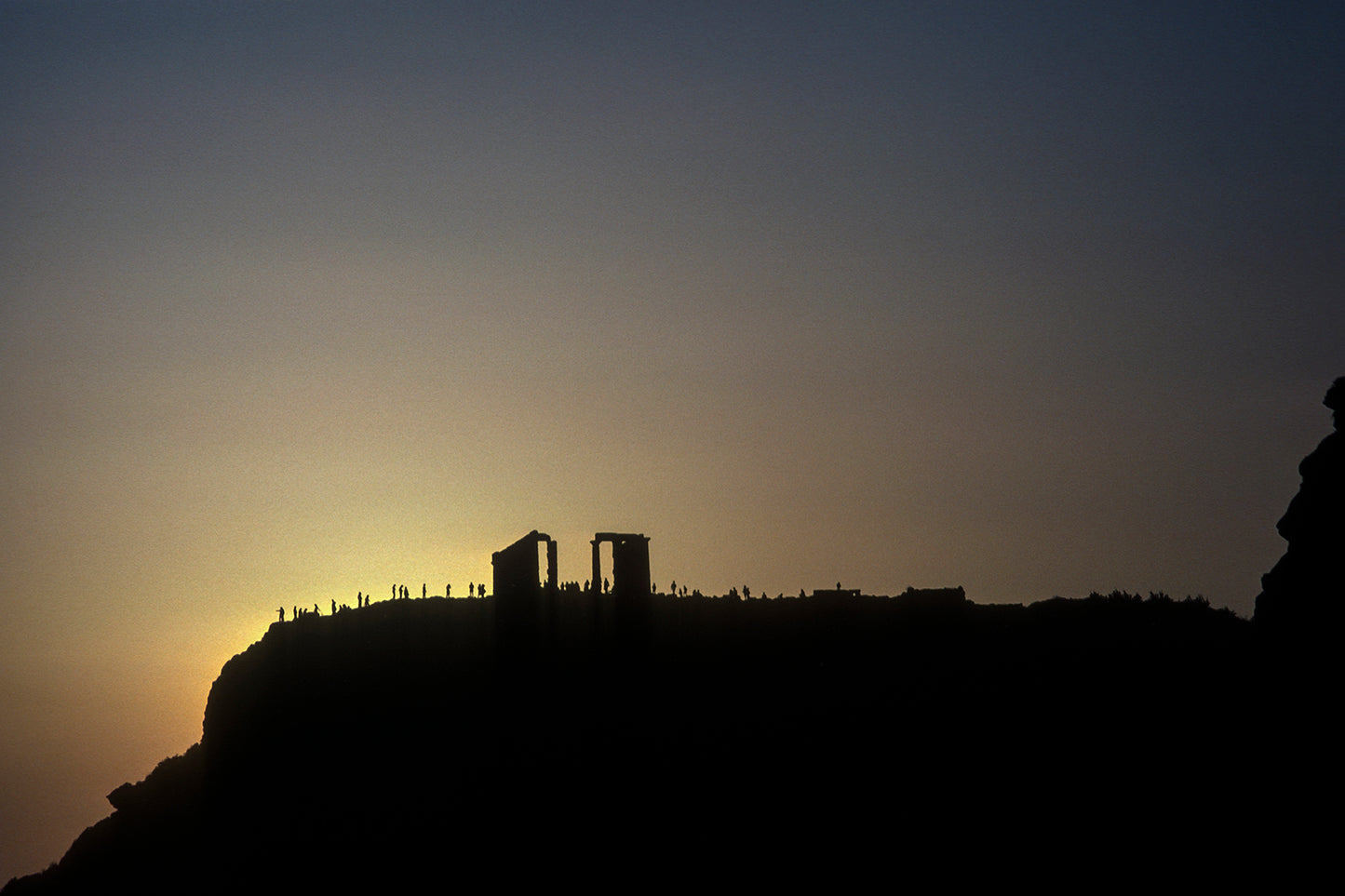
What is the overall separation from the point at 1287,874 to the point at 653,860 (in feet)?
30.8

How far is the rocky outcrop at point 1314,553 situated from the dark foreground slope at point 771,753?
0.90 m

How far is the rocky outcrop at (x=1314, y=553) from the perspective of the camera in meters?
23.1

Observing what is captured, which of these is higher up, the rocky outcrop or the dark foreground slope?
the rocky outcrop

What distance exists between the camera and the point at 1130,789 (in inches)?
747

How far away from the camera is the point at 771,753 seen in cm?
2238

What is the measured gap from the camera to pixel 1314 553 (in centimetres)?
2409

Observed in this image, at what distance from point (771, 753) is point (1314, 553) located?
12.0 metres

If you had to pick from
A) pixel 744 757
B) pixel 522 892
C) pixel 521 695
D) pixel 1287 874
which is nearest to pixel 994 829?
pixel 1287 874

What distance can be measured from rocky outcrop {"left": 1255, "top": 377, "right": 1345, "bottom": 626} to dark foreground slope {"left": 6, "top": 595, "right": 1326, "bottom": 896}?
2.95 ft

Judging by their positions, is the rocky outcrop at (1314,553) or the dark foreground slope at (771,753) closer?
the dark foreground slope at (771,753)

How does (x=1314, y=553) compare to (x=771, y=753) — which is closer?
(x=771, y=753)

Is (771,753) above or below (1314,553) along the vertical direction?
below

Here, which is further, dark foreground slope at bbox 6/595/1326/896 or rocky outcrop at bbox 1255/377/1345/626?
rocky outcrop at bbox 1255/377/1345/626

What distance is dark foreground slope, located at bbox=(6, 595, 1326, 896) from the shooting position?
60.7 feet
